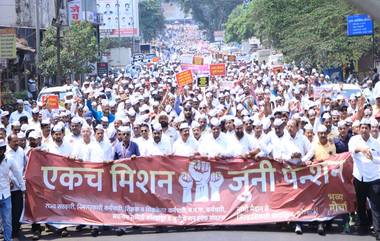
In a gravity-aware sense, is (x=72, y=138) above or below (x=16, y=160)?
above

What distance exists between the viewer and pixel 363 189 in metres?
9.84

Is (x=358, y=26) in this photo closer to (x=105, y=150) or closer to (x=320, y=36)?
(x=320, y=36)

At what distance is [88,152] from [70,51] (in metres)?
31.3

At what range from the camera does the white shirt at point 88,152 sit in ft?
35.3

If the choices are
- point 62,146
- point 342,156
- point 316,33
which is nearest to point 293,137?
point 342,156

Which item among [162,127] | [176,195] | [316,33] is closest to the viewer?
[176,195]

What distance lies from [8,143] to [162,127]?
2857 millimetres

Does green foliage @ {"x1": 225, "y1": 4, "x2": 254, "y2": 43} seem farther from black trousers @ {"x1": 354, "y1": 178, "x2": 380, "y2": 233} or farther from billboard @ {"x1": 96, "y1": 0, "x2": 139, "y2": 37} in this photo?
black trousers @ {"x1": 354, "y1": 178, "x2": 380, "y2": 233}

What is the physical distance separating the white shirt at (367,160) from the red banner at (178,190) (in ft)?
1.58

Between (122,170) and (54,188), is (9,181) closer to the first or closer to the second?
(54,188)

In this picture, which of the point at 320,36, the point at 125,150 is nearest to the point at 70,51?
the point at 320,36

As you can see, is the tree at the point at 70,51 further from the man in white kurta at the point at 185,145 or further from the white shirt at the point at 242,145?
the white shirt at the point at 242,145

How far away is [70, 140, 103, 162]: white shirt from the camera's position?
35.3ft

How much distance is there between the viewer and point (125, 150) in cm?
1083
